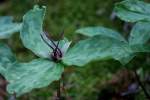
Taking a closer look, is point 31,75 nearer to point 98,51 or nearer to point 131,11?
point 98,51

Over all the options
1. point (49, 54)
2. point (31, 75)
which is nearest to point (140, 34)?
point (49, 54)

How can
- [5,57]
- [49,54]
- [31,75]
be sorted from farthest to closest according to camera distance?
[5,57] < [49,54] < [31,75]

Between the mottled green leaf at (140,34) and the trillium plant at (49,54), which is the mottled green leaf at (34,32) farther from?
the mottled green leaf at (140,34)

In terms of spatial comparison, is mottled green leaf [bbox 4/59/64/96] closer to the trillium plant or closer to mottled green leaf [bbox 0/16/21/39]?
the trillium plant

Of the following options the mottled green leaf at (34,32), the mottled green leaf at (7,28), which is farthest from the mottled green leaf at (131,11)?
the mottled green leaf at (7,28)

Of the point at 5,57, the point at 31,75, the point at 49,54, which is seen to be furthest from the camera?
the point at 5,57

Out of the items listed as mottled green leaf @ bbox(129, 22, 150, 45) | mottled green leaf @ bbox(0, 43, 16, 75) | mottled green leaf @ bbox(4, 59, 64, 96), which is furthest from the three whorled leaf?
mottled green leaf @ bbox(129, 22, 150, 45)

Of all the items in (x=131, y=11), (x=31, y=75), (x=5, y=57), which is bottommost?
(x=5, y=57)
